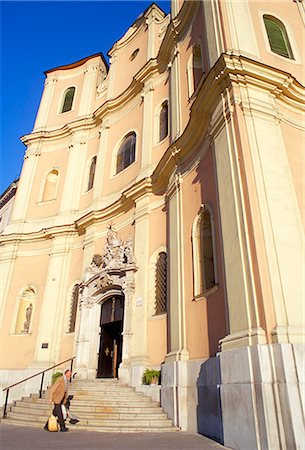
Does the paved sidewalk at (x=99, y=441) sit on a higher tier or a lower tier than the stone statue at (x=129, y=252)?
lower

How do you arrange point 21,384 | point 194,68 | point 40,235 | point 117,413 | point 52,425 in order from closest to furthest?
point 52,425
point 117,413
point 194,68
point 21,384
point 40,235

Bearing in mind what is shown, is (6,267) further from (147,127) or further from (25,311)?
(147,127)

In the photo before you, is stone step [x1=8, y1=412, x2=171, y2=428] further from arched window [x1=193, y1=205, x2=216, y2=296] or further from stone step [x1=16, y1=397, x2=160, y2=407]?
arched window [x1=193, y1=205, x2=216, y2=296]

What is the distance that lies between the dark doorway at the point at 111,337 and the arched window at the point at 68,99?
43.9 ft

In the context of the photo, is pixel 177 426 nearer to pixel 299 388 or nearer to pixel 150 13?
pixel 299 388

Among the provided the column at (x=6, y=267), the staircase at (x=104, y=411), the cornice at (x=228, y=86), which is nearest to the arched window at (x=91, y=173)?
the column at (x=6, y=267)

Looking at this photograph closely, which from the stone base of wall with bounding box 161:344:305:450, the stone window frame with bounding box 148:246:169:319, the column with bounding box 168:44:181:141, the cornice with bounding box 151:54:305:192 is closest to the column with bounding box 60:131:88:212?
the column with bounding box 168:44:181:141

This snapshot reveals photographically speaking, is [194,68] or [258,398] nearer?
[258,398]

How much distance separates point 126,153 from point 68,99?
860cm

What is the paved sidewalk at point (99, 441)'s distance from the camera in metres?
5.55

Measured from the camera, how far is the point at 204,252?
9.00m

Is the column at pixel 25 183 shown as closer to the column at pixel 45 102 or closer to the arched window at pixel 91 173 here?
the column at pixel 45 102

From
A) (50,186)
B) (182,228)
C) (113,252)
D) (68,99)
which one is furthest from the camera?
(68,99)

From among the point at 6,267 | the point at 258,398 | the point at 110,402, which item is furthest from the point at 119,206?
the point at 258,398
